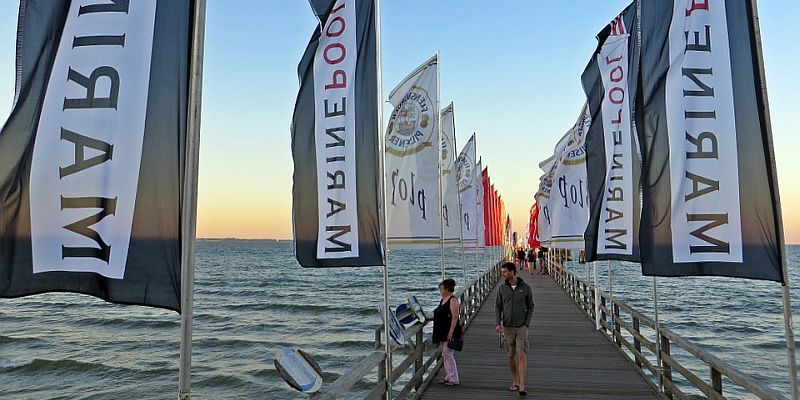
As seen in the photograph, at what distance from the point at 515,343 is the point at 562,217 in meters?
6.40

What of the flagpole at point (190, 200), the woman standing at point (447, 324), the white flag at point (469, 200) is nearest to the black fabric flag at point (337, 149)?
the woman standing at point (447, 324)

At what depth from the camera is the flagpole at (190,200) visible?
134 inches

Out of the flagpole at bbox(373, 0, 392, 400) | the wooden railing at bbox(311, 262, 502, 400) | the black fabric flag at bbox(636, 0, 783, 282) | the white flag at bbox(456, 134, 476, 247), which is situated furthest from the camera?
the white flag at bbox(456, 134, 476, 247)

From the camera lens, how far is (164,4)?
3572 mm

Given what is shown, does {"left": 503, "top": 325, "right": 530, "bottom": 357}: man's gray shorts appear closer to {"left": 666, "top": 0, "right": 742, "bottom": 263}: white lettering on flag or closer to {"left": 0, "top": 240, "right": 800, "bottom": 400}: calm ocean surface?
{"left": 666, "top": 0, "right": 742, "bottom": 263}: white lettering on flag

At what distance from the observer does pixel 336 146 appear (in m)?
6.13

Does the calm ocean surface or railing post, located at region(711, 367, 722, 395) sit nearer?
railing post, located at region(711, 367, 722, 395)

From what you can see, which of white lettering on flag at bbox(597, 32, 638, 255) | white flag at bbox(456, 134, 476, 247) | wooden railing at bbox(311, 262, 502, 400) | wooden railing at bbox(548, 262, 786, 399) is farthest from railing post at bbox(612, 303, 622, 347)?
white flag at bbox(456, 134, 476, 247)

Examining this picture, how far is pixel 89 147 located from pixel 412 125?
7.96 m

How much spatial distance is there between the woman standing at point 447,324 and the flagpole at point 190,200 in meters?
4.95

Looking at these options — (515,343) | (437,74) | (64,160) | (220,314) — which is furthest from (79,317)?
(64,160)

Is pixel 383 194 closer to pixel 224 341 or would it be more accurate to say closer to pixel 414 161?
pixel 414 161

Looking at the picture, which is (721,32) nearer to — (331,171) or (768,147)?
(768,147)

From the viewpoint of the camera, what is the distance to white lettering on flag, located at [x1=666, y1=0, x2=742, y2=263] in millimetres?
4719
